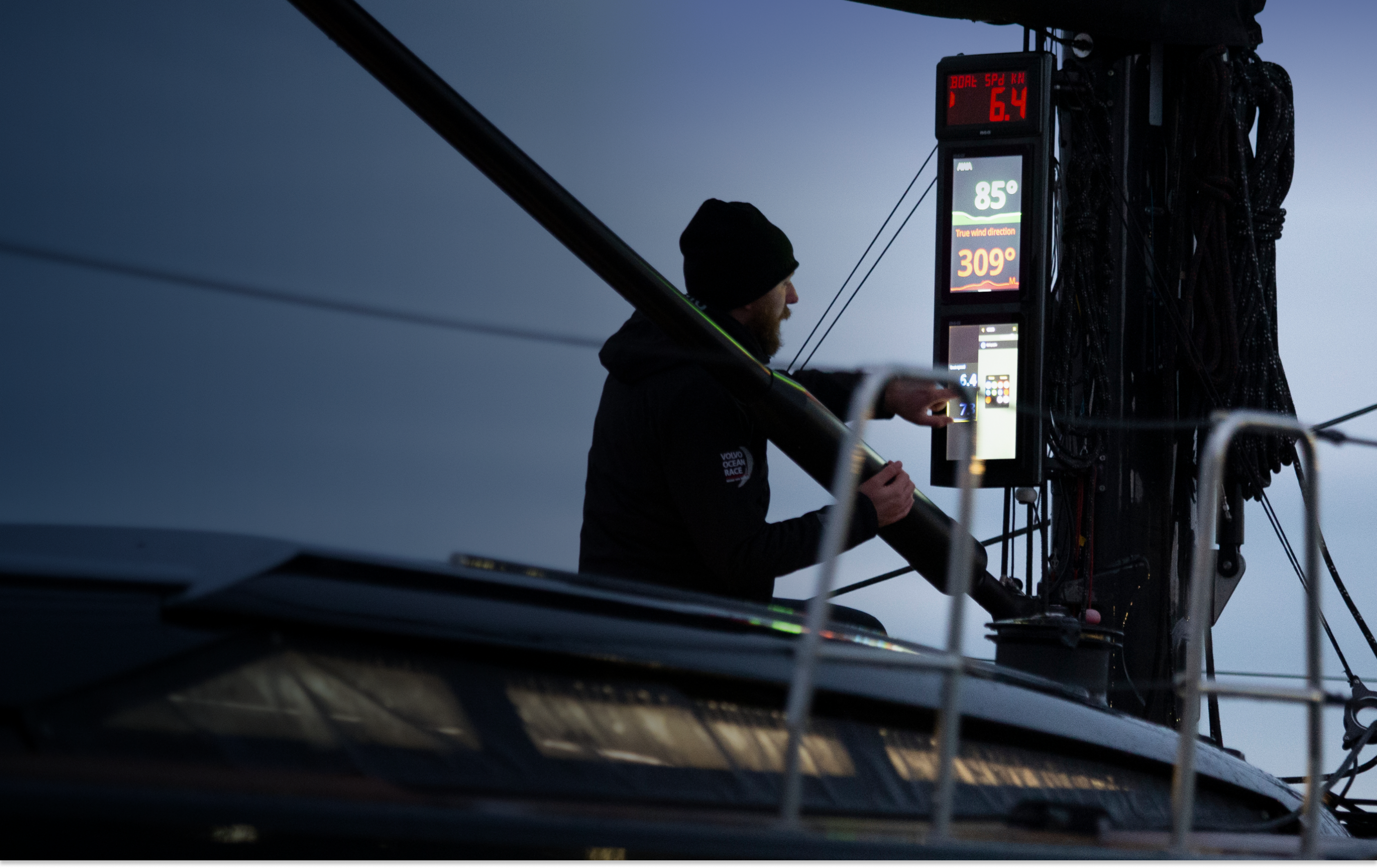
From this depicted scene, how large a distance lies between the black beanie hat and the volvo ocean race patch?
46 cm

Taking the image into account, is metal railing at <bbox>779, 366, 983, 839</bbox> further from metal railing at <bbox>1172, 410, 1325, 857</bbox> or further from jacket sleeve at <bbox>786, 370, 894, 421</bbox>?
jacket sleeve at <bbox>786, 370, 894, 421</bbox>

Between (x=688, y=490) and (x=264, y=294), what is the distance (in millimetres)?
1015

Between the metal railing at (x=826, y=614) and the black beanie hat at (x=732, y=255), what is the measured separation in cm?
114

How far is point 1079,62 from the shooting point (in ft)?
16.9

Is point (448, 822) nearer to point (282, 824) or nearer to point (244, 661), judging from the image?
point (282, 824)

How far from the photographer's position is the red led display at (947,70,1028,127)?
5.13 metres

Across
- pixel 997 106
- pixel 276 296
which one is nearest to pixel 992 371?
pixel 997 106

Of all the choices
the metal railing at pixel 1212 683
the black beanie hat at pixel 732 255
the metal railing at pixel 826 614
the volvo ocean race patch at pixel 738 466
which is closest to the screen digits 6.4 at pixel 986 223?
the black beanie hat at pixel 732 255

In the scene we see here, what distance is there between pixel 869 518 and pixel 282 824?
1.33 metres

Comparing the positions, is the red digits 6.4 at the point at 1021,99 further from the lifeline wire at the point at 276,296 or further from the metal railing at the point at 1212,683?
the lifeline wire at the point at 276,296

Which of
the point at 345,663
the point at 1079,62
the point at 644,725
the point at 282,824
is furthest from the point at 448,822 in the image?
the point at 1079,62

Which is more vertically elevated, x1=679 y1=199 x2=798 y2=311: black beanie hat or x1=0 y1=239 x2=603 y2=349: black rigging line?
x1=679 y1=199 x2=798 y2=311: black beanie hat

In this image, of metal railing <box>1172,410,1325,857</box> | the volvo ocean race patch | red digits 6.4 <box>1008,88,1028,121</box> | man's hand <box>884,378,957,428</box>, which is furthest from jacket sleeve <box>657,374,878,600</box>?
red digits 6.4 <box>1008,88,1028,121</box>

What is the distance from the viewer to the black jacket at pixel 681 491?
229 centimetres
